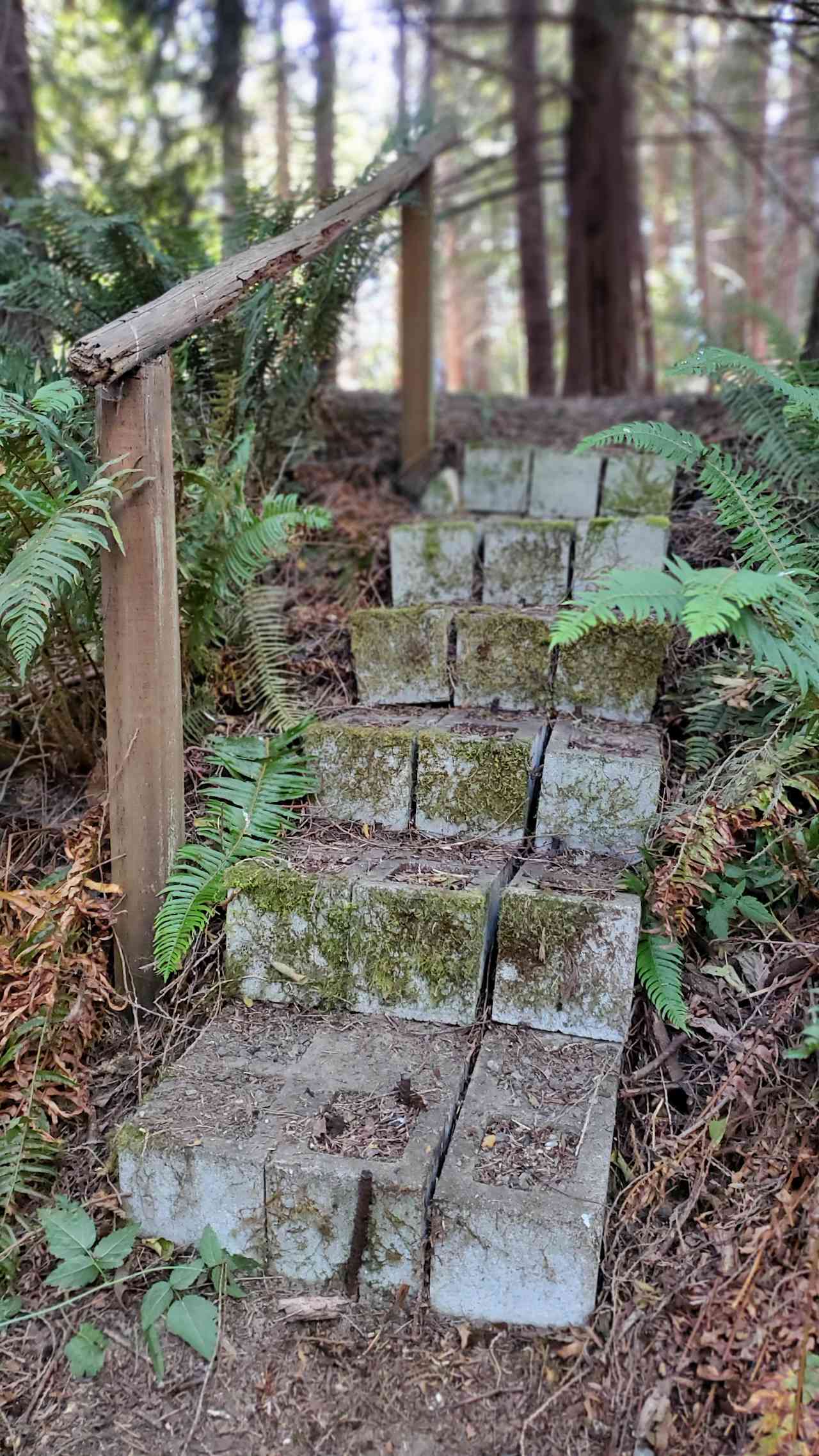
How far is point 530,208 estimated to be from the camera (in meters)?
7.98

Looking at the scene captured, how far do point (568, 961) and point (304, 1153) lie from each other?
622 millimetres

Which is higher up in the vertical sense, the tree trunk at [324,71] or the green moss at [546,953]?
the tree trunk at [324,71]

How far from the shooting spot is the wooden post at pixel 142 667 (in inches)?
75.4

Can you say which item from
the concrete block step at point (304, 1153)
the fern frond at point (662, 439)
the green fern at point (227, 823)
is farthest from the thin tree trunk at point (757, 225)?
the concrete block step at point (304, 1153)

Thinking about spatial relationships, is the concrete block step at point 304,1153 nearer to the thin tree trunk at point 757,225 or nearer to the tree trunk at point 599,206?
the tree trunk at point 599,206

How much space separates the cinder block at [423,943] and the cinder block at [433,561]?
1.23 m

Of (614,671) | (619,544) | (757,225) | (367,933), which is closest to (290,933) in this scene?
(367,933)

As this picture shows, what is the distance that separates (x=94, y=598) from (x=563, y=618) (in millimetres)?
1120

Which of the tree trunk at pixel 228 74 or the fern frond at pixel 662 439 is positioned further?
the tree trunk at pixel 228 74

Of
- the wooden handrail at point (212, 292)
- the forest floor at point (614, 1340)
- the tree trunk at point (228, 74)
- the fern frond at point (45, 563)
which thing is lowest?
the forest floor at point (614, 1340)

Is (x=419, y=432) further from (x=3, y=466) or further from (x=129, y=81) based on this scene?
(x=129, y=81)

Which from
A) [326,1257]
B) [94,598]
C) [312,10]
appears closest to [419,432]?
[94,598]

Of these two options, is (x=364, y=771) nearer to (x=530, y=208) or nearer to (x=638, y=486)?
(x=638, y=486)

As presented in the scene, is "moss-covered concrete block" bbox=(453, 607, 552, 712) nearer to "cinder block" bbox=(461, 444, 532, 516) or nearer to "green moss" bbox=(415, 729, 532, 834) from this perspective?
"green moss" bbox=(415, 729, 532, 834)
